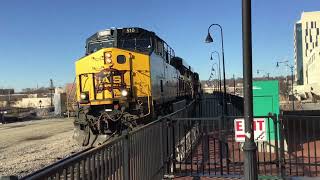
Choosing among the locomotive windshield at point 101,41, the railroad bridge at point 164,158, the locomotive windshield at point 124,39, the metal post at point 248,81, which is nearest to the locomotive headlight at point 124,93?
the locomotive windshield at point 124,39

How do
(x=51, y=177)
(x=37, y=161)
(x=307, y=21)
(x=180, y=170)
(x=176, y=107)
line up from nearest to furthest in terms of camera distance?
1. (x=51, y=177)
2. (x=180, y=170)
3. (x=37, y=161)
4. (x=176, y=107)
5. (x=307, y=21)

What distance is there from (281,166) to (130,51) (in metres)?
8.82

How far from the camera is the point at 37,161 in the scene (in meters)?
16.8

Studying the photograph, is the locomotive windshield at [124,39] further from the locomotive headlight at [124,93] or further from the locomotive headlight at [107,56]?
the locomotive headlight at [124,93]

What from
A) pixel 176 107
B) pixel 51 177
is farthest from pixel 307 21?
pixel 51 177

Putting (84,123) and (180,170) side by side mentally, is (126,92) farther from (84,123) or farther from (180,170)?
(180,170)

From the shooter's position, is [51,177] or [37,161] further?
[37,161]

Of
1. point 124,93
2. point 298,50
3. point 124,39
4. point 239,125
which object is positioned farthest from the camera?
point 298,50

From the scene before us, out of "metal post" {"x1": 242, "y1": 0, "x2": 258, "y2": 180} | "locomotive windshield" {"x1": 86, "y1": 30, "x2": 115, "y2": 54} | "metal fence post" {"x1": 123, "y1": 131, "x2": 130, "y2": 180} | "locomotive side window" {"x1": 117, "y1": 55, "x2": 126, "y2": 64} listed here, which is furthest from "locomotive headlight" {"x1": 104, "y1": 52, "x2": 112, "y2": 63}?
"metal post" {"x1": 242, "y1": 0, "x2": 258, "y2": 180}

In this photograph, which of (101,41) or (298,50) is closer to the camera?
(101,41)

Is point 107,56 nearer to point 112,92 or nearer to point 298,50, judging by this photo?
point 112,92

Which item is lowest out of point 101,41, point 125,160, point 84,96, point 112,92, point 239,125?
point 125,160

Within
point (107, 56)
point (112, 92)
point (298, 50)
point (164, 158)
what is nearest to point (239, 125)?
point (164, 158)

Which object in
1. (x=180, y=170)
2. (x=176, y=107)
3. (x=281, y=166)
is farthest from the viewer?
(x=176, y=107)
